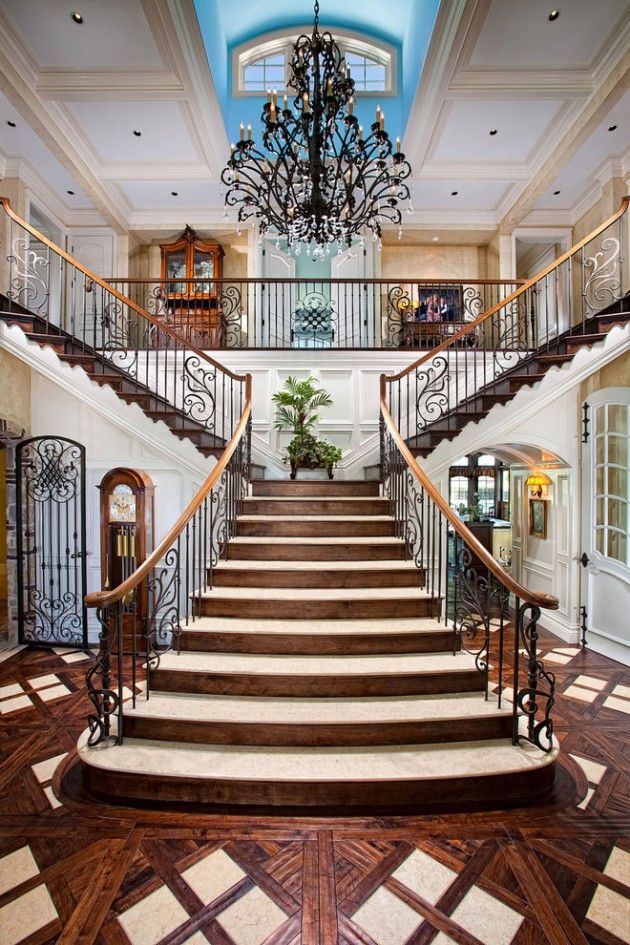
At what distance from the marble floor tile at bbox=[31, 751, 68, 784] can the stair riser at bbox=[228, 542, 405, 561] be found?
1735 millimetres

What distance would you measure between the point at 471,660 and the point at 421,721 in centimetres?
67

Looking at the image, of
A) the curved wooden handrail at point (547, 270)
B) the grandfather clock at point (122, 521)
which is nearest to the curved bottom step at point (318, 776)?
the grandfather clock at point (122, 521)

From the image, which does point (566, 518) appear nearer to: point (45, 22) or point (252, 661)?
point (252, 661)

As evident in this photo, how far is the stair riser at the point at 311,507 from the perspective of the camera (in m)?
4.42

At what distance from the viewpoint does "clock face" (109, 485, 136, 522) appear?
4.87 metres

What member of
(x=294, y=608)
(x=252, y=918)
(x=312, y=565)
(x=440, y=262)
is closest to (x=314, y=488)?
(x=312, y=565)

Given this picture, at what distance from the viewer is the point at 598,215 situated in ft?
21.7

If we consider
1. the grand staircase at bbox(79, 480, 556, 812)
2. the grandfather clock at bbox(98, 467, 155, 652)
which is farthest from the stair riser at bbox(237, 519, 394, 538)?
the grandfather clock at bbox(98, 467, 155, 652)

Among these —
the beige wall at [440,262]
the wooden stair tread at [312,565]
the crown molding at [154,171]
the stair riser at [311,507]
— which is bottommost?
the wooden stair tread at [312,565]

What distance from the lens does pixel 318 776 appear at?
220 cm

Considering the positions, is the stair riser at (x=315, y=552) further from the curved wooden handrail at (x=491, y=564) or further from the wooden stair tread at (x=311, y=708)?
the wooden stair tread at (x=311, y=708)

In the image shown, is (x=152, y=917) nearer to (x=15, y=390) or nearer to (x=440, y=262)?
(x=15, y=390)

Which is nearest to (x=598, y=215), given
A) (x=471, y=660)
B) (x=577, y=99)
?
(x=577, y=99)

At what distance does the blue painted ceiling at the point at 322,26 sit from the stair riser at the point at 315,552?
549cm
